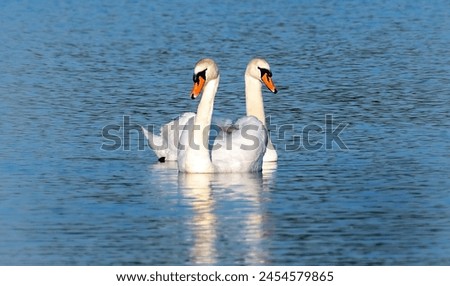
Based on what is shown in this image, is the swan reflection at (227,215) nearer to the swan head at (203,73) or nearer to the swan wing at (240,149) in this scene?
the swan wing at (240,149)

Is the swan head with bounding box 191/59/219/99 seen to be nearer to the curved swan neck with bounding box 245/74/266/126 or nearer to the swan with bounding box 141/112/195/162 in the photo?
the swan with bounding box 141/112/195/162

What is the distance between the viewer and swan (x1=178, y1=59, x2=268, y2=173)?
17188 mm

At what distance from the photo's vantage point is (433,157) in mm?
17922

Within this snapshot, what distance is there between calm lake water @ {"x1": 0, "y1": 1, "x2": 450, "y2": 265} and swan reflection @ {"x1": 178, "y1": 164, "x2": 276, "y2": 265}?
0.03 m

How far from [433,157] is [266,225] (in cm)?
461

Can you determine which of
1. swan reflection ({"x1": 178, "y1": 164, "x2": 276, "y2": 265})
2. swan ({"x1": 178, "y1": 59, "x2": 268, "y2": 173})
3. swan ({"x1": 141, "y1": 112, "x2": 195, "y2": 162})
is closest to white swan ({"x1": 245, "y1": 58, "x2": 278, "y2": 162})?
swan ({"x1": 141, "y1": 112, "x2": 195, "y2": 162})

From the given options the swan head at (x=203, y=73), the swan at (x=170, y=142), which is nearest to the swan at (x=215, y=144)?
the swan head at (x=203, y=73)

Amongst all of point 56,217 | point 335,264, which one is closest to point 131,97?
point 56,217

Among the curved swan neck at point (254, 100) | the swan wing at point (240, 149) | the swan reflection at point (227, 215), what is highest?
the curved swan neck at point (254, 100)

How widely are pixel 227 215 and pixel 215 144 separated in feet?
10.0

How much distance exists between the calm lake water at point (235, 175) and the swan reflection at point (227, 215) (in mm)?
27

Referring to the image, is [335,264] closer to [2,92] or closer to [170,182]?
[170,182]

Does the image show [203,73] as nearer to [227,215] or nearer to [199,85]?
[199,85]

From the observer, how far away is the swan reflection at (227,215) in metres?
12.8
